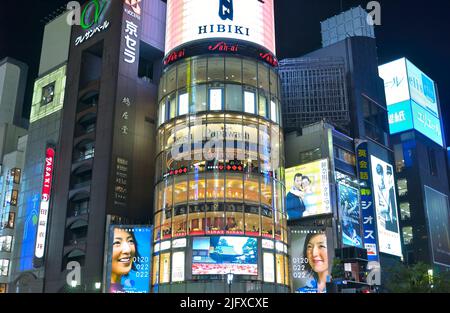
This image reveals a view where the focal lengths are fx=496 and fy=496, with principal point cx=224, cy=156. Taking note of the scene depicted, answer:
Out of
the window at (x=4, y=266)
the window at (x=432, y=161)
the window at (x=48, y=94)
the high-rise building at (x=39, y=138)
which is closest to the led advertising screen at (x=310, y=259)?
the high-rise building at (x=39, y=138)

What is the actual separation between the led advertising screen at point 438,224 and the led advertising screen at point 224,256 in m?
62.2

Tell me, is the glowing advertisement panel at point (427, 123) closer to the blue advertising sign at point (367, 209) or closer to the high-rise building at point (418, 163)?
the high-rise building at point (418, 163)

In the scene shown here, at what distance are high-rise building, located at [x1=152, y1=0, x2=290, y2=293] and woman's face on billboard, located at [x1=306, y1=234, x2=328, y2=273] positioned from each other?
426 cm

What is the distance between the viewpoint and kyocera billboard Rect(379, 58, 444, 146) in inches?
4454

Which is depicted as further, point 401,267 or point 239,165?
point 401,267

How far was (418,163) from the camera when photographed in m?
110

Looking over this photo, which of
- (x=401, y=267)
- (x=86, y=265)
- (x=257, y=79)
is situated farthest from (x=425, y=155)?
(x=86, y=265)

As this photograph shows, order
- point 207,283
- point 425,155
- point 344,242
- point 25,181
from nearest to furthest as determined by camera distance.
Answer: point 207,283 → point 344,242 → point 25,181 → point 425,155

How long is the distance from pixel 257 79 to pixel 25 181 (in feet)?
143

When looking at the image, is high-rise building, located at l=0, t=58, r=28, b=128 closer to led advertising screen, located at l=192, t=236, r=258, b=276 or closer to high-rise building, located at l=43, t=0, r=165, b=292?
high-rise building, located at l=43, t=0, r=165, b=292

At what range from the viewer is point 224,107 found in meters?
59.4

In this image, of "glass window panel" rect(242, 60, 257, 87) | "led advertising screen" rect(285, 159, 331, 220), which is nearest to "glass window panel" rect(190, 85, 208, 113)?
"glass window panel" rect(242, 60, 257, 87)

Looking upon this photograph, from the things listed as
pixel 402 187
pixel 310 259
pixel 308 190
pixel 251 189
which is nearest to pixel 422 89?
pixel 402 187

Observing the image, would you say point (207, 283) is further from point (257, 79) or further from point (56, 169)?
point (56, 169)
